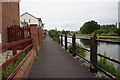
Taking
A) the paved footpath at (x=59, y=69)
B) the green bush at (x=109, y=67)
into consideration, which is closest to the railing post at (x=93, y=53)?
the paved footpath at (x=59, y=69)

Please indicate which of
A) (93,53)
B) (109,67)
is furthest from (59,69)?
(109,67)

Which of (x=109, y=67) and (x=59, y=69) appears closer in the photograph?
(x=109, y=67)

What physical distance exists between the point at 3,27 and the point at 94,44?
679 cm

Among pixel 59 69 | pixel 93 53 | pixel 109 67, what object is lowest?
pixel 59 69

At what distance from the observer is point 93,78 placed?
2936 millimetres

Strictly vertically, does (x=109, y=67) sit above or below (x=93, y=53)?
below

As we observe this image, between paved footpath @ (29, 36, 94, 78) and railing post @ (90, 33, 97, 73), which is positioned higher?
railing post @ (90, 33, 97, 73)

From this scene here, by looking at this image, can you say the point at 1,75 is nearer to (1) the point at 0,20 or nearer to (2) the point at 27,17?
(1) the point at 0,20

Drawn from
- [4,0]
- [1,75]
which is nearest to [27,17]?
[4,0]

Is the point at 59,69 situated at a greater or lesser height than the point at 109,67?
lesser

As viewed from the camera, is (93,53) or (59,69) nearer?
(93,53)

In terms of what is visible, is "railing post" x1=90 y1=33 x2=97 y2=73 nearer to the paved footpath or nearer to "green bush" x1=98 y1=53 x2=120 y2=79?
the paved footpath

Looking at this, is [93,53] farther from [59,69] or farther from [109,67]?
[59,69]

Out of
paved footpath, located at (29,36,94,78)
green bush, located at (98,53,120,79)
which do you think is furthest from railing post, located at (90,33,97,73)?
green bush, located at (98,53,120,79)
